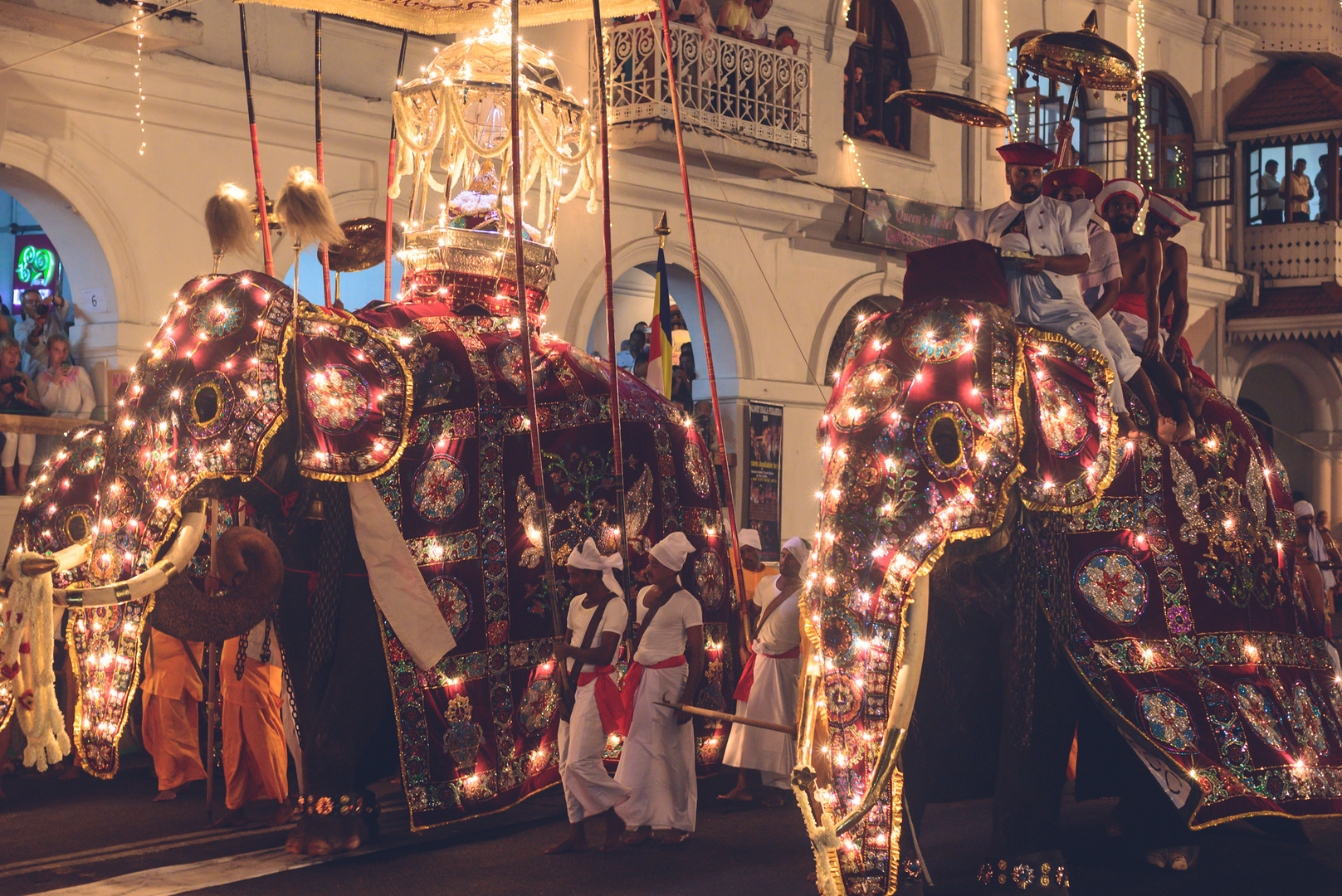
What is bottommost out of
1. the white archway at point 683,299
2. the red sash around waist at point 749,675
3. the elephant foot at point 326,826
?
the elephant foot at point 326,826

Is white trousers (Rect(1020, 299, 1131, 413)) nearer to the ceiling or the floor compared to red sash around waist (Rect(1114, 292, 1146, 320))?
nearer to the floor

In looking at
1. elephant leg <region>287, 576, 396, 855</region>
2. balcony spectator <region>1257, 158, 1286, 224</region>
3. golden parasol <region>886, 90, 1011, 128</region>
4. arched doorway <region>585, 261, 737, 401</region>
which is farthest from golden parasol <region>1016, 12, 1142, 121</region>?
balcony spectator <region>1257, 158, 1286, 224</region>


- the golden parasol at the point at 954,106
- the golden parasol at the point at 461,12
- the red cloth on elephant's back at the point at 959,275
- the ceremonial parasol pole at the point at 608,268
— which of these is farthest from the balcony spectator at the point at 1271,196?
the red cloth on elephant's back at the point at 959,275

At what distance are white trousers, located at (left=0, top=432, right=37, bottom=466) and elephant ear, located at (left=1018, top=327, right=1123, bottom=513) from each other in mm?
6643

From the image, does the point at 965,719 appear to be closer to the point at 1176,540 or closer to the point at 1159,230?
the point at 1176,540

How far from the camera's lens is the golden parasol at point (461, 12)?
26.9 ft

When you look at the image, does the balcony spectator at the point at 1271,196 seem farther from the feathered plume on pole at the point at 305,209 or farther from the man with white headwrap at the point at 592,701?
the feathered plume on pole at the point at 305,209

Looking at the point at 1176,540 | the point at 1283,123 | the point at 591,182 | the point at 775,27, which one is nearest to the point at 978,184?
the point at 775,27

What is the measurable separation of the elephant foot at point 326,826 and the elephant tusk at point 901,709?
2.41 m

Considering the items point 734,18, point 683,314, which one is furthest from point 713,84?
point 683,314

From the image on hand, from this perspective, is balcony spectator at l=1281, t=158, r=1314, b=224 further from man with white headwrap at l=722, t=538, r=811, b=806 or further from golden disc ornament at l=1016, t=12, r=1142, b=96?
man with white headwrap at l=722, t=538, r=811, b=806

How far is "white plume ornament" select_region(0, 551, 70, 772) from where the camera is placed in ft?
19.1

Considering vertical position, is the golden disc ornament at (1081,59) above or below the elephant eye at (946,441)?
above

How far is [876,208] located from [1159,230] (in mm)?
8672
